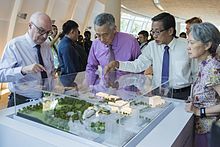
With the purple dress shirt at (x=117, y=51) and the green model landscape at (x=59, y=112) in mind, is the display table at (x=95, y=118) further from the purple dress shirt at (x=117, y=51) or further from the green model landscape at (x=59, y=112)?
the purple dress shirt at (x=117, y=51)

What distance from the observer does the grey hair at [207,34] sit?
1669 millimetres

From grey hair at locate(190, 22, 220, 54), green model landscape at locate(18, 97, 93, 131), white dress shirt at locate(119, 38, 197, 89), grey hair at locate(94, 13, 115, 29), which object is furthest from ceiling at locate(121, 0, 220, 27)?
green model landscape at locate(18, 97, 93, 131)

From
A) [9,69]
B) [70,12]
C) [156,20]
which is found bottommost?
[9,69]

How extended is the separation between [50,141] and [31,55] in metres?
1.14

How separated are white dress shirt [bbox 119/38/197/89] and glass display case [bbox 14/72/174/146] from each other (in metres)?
0.13

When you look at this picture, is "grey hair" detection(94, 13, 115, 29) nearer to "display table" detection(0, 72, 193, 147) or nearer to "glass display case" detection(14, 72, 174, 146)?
"glass display case" detection(14, 72, 174, 146)

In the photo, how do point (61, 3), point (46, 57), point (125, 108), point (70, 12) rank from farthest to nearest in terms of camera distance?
point (70, 12)
point (61, 3)
point (46, 57)
point (125, 108)

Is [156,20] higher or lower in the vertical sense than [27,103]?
higher

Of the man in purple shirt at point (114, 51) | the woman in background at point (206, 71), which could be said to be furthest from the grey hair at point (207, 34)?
the man in purple shirt at point (114, 51)

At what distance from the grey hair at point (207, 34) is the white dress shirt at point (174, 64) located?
0.58m

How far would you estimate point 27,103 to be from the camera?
75.8 inches

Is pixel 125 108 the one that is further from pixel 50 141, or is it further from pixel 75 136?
pixel 50 141

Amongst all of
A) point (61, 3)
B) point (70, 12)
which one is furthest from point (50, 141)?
point (70, 12)

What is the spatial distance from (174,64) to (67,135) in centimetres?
129
